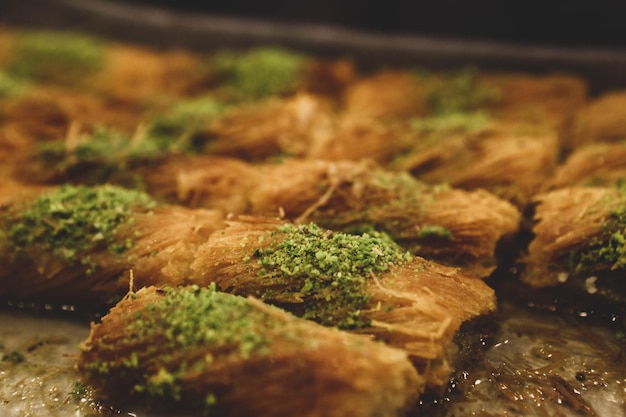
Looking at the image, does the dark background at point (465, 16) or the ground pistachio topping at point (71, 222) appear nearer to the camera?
the ground pistachio topping at point (71, 222)

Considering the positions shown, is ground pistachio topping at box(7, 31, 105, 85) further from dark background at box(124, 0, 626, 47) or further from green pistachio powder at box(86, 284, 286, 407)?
green pistachio powder at box(86, 284, 286, 407)

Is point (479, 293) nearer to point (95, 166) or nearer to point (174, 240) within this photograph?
point (174, 240)

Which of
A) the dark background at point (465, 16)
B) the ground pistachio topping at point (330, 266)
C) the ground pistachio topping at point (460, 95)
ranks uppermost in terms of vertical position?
the dark background at point (465, 16)

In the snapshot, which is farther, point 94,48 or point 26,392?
point 94,48

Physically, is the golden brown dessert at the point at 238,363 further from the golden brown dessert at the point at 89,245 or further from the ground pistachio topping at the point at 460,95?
the ground pistachio topping at the point at 460,95

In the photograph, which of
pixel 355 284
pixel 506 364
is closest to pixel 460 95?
pixel 506 364

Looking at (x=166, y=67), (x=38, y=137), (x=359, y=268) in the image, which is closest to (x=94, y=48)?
(x=166, y=67)

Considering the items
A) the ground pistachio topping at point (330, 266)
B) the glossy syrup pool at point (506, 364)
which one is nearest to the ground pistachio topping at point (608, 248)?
the glossy syrup pool at point (506, 364)
